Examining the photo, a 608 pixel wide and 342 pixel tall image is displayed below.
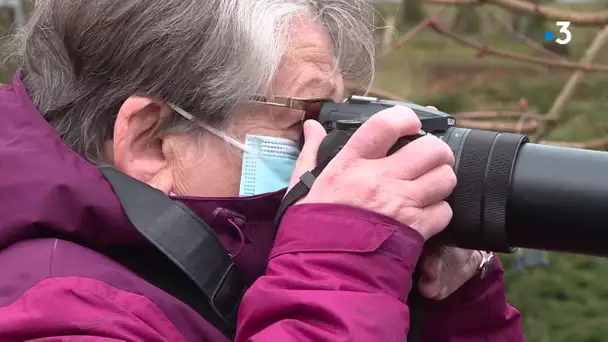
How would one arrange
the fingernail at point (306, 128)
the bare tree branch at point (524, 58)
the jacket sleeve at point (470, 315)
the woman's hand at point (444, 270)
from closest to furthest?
the fingernail at point (306, 128) < the woman's hand at point (444, 270) < the jacket sleeve at point (470, 315) < the bare tree branch at point (524, 58)

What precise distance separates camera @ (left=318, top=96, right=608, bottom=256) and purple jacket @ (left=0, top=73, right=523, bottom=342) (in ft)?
0.29

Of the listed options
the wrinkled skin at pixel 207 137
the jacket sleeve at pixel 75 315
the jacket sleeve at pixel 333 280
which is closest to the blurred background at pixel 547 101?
the wrinkled skin at pixel 207 137

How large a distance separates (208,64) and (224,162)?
0.14 meters

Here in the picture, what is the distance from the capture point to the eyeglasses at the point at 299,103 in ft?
3.97

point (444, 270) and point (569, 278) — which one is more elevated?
point (444, 270)

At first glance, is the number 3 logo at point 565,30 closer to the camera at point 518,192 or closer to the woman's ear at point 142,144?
the camera at point 518,192

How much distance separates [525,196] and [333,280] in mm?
260

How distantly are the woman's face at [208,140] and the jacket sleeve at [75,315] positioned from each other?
24cm

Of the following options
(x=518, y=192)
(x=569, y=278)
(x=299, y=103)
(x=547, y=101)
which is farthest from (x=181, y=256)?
(x=547, y=101)

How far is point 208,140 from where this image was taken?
47.6 inches

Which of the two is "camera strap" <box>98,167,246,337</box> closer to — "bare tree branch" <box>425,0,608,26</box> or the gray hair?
the gray hair

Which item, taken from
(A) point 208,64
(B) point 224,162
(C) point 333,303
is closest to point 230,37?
(A) point 208,64

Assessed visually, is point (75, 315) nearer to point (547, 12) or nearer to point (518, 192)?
point (518, 192)

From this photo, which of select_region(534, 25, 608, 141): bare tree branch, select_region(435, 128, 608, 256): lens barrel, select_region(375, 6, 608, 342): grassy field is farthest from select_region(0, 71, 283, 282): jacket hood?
select_region(534, 25, 608, 141): bare tree branch
